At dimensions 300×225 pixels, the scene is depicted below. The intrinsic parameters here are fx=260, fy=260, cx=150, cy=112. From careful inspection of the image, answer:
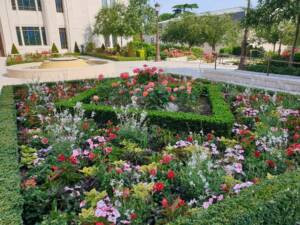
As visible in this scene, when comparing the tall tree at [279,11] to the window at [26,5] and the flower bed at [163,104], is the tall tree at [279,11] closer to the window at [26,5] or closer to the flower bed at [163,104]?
the flower bed at [163,104]

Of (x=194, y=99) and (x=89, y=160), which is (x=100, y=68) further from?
(x=89, y=160)

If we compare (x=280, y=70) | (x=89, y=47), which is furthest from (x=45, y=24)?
(x=280, y=70)

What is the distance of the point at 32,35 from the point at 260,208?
2464cm

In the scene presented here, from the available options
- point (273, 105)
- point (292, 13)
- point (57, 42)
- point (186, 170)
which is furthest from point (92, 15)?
point (186, 170)

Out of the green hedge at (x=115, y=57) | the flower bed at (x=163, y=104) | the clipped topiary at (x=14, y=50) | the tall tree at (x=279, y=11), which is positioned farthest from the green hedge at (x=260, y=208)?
the clipped topiary at (x=14, y=50)

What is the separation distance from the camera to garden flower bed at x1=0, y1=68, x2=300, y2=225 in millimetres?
2182

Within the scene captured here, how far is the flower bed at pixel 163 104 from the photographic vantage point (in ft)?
14.4

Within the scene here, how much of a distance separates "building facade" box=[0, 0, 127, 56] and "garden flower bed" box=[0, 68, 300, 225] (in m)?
19.6

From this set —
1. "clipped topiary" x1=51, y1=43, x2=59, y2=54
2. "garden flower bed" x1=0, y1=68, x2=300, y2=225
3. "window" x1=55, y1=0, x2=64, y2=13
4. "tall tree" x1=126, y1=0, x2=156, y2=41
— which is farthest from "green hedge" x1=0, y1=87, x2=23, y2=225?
"window" x1=55, y1=0, x2=64, y2=13

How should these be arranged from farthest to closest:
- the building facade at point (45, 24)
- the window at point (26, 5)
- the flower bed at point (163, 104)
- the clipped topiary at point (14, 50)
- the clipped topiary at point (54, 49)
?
the clipped topiary at point (54, 49) → the window at point (26, 5) → the building facade at point (45, 24) → the clipped topiary at point (14, 50) → the flower bed at point (163, 104)

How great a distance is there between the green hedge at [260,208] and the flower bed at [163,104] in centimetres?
195

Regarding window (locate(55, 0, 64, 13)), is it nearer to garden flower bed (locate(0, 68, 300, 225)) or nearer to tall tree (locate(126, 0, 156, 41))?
tall tree (locate(126, 0, 156, 41))

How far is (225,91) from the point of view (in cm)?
695

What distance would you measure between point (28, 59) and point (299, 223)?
19825mm
